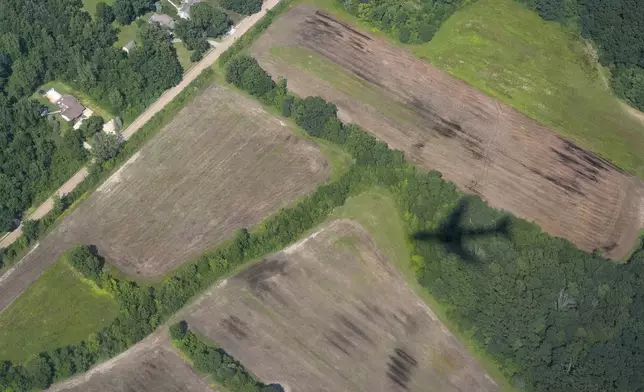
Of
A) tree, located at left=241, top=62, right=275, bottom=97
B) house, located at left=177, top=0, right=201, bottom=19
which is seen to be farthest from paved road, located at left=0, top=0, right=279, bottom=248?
tree, located at left=241, top=62, right=275, bottom=97

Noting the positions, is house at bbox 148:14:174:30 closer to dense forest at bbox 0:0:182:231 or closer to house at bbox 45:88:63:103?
dense forest at bbox 0:0:182:231

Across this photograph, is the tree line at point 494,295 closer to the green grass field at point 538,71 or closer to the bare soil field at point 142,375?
the bare soil field at point 142,375

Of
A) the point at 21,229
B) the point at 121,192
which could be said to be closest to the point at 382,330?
the point at 121,192

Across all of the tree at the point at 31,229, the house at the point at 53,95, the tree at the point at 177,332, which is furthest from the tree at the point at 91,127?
the tree at the point at 177,332

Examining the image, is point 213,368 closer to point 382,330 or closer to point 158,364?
point 158,364

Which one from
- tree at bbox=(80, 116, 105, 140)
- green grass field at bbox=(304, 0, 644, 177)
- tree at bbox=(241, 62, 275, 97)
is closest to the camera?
tree at bbox=(80, 116, 105, 140)

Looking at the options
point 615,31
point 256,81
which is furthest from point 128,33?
point 615,31
